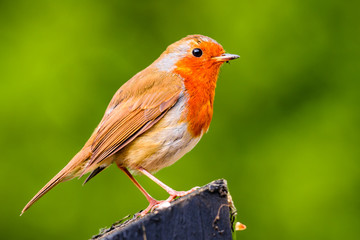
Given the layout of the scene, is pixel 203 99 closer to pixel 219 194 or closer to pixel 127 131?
pixel 127 131

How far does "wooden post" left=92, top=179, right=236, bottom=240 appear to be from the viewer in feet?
Result: 7.15

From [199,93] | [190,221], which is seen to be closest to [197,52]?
[199,93]

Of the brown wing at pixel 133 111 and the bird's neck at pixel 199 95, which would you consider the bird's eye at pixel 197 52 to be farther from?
the brown wing at pixel 133 111

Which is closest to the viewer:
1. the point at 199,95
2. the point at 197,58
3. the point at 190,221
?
the point at 190,221

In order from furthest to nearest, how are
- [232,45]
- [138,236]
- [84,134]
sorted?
[232,45]
[84,134]
[138,236]

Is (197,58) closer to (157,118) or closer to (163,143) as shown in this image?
(157,118)

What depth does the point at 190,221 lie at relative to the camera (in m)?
2.20

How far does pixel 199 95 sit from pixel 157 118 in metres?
0.34

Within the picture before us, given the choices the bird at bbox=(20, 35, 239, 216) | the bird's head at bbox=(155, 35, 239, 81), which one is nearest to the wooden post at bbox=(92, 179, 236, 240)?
the bird at bbox=(20, 35, 239, 216)

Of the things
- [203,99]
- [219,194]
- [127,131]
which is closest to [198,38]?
[203,99]

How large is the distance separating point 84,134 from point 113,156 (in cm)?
92

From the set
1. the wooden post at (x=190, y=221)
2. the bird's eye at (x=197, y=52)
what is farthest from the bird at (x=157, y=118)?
the wooden post at (x=190, y=221)

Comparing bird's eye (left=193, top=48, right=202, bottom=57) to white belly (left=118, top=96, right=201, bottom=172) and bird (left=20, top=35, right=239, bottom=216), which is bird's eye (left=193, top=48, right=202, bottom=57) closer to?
bird (left=20, top=35, right=239, bottom=216)

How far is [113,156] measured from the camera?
12.2 ft
